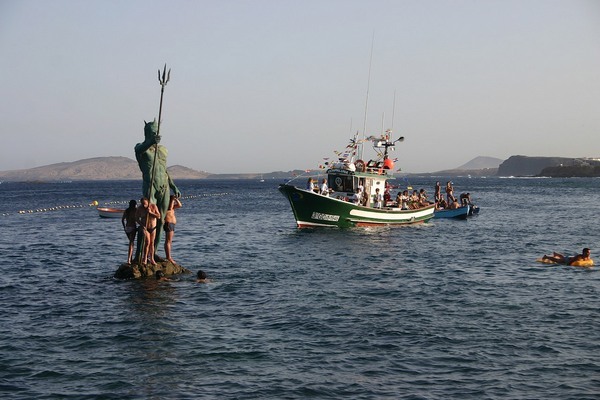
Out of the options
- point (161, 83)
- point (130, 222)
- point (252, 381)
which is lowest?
point (252, 381)

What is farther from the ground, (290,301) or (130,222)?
(130,222)

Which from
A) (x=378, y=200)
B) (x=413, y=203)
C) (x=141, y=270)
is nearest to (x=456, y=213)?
(x=413, y=203)

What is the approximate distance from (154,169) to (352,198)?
72.4 ft

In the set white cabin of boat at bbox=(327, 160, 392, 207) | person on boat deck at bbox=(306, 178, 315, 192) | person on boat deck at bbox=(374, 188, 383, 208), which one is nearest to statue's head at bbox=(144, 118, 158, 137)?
person on boat deck at bbox=(306, 178, 315, 192)

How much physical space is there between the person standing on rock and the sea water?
8.98 feet

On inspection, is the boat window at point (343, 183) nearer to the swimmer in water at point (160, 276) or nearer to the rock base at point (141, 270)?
the rock base at point (141, 270)

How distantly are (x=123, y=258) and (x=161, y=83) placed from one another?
37.9 feet

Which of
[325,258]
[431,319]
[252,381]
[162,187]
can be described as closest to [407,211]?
[325,258]

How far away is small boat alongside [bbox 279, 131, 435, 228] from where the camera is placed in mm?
41312

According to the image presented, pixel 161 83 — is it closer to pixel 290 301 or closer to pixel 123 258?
pixel 290 301

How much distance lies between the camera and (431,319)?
1789cm

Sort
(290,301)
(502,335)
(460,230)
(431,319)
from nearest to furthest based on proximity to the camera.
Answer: (502,335) < (431,319) < (290,301) < (460,230)

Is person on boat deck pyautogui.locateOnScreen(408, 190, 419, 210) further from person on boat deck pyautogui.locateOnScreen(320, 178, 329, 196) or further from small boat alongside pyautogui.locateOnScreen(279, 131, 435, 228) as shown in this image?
person on boat deck pyautogui.locateOnScreen(320, 178, 329, 196)

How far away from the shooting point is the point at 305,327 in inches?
669
